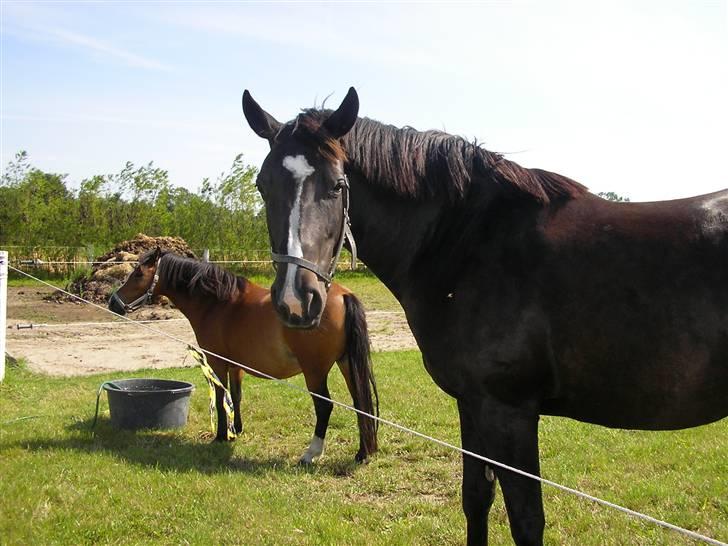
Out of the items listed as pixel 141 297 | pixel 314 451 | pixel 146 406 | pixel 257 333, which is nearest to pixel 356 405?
pixel 314 451

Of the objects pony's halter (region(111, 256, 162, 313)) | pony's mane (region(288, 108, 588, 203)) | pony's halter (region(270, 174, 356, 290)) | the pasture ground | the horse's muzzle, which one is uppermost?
pony's mane (region(288, 108, 588, 203))

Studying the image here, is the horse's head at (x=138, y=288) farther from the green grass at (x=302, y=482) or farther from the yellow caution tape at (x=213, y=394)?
the yellow caution tape at (x=213, y=394)

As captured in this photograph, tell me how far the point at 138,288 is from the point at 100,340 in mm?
5119

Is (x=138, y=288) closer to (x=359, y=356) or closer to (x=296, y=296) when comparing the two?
(x=359, y=356)

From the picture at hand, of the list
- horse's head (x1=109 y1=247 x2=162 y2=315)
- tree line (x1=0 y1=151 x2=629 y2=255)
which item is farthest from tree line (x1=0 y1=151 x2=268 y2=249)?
horse's head (x1=109 y1=247 x2=162 y2=315)

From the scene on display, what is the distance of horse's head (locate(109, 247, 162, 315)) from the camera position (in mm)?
6484

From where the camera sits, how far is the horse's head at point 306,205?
214cm

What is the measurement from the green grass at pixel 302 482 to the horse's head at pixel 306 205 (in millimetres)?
1980

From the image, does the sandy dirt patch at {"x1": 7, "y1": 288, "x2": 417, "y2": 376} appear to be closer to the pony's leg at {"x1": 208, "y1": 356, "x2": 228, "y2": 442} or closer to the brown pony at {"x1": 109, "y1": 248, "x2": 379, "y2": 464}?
the brown pony at {"x1": 109, "y1": 248, "x2": 379, "y2": 464}

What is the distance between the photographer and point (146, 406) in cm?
569

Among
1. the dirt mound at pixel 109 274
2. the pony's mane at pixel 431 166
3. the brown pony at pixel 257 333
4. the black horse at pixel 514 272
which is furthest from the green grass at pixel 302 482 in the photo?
the dirt mound at pixel 109 274

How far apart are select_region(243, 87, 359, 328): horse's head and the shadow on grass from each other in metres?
3.04

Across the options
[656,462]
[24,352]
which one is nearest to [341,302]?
[656,462]

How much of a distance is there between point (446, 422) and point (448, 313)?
3579 mm
